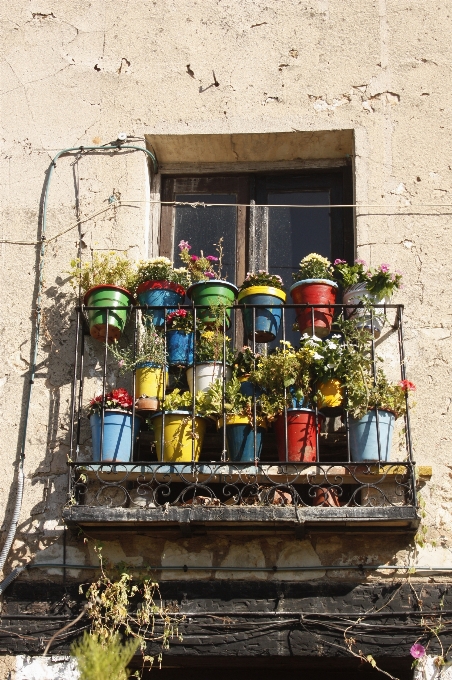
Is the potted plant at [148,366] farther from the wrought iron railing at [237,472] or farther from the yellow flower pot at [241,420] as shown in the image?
the yellow flower pot at [241,420]

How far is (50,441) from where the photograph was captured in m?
5.77

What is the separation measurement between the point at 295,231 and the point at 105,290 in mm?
1482

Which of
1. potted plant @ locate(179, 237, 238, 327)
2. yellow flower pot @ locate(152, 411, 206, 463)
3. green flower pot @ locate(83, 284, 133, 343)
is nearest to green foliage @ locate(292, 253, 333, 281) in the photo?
potted plant @ locate(179, 237, 238, 327)

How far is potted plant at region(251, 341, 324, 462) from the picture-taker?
17.7 feet

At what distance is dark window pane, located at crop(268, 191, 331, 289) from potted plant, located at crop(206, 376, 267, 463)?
1.22m

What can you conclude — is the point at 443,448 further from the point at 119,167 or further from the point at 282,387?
the point at 119,167

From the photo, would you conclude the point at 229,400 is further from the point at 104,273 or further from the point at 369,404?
the point at 104,273

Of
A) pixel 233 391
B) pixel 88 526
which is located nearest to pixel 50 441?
pixel 88 526

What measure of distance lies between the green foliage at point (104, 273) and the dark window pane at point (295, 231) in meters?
1.03

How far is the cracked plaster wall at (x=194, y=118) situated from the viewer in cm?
593

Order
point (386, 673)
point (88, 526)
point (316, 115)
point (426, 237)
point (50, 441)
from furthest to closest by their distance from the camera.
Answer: point (316, 115) → point (426, 237) → point (50, 441) → point (88, 526) → point (386, 673)

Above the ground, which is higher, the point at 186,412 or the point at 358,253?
the point at 358,253

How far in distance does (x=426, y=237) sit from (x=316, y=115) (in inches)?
43.9

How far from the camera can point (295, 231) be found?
6.68 metres
